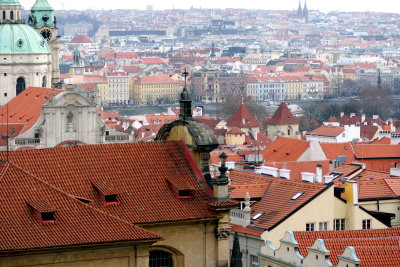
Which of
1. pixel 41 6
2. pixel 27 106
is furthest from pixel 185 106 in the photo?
pixel 41 6

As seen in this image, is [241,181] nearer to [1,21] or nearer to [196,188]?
[196,188]

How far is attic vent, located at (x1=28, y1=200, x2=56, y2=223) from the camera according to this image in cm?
2388

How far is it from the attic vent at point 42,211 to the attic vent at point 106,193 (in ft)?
5.05

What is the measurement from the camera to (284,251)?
2961 centimetres

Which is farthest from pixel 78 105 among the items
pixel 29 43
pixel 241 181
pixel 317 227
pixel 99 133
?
pixel 317 227

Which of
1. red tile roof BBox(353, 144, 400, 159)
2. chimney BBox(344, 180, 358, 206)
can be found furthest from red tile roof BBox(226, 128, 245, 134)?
chimney BBox(344, 180, 358, 206)

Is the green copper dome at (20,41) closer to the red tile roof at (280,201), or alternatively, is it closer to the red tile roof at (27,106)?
the red tile roof at (27,106)

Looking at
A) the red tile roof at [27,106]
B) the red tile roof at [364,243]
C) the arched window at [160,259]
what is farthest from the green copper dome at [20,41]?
the arched window at [160,259]

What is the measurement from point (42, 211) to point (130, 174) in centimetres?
282

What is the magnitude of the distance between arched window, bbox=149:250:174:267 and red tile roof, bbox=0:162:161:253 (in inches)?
63.4

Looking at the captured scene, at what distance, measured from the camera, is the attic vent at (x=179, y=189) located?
26.2 metres

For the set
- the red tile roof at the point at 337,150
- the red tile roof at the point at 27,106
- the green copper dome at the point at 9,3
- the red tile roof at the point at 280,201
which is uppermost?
the green copper dome at the point at 9,3

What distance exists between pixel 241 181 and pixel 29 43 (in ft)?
150

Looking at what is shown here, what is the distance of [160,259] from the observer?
2627cm
